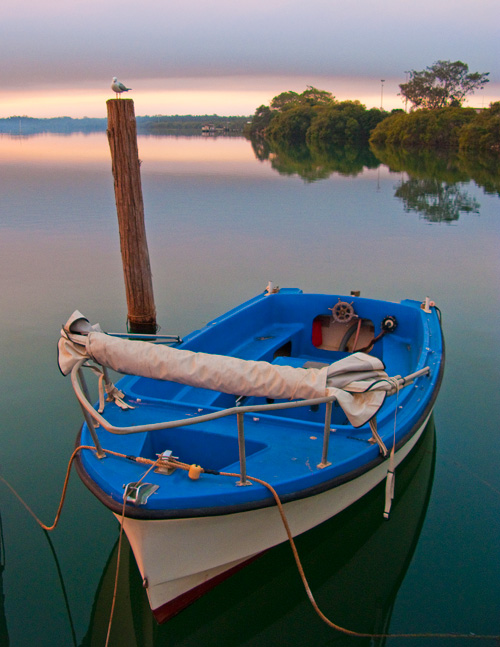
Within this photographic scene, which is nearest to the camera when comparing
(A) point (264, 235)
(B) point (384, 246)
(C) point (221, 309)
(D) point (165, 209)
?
(C) point (221, 309)

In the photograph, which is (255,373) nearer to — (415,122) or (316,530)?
(316,530)

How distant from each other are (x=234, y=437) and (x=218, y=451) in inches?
8.6

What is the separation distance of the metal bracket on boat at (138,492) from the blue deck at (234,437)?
0.16 feet

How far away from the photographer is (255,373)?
406 centimetres

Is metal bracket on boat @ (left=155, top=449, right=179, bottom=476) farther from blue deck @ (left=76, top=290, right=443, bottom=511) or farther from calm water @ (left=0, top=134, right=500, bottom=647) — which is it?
calm water @ (left=0, top=134, right=500, bottom=647)

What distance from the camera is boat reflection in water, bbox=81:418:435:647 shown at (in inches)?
154

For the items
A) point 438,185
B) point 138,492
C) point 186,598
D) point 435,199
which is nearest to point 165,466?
point 138,492

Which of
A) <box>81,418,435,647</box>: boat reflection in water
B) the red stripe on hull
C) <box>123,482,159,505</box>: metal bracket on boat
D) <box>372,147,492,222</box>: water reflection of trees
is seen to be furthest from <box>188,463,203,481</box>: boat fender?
<box>372,147,492,222</box>: water reflection of trees

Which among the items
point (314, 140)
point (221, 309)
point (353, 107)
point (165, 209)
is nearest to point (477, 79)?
point (353, 107)

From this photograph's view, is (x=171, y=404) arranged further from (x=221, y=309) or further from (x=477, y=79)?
(x=477, y=79)

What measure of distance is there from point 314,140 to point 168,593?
7449cm

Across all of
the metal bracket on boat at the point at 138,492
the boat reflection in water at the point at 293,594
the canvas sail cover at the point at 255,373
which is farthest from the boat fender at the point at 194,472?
the boat reflection in water at the point at 293,594

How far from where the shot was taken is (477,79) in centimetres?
7712

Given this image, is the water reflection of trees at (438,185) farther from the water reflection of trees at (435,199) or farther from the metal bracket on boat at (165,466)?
the metal bracket on boat at (165,466)
